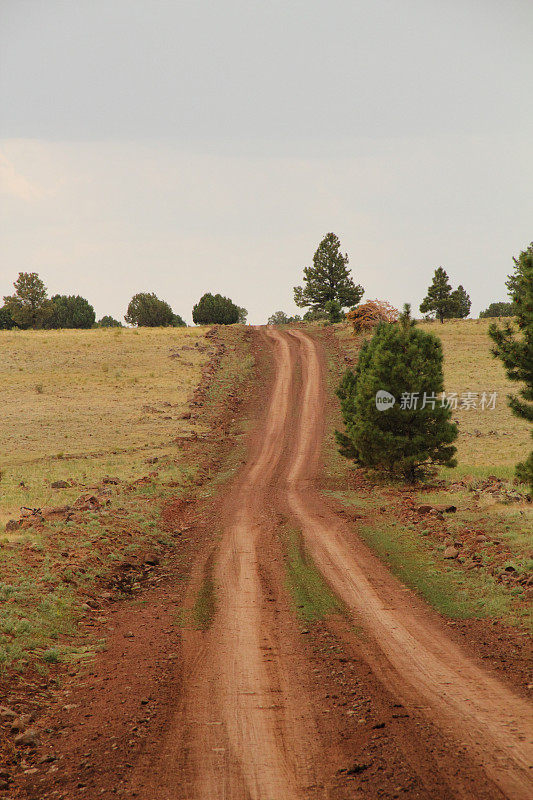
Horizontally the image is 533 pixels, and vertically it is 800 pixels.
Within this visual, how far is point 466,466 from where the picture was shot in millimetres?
30297

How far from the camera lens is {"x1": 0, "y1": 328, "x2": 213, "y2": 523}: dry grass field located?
95.5 feet

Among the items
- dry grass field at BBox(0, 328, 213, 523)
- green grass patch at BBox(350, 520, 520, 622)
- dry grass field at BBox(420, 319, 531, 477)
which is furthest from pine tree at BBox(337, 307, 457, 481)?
dry grass field at BBox(0, 328, 213, 523)

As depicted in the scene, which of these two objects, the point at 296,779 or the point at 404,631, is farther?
the point at 404,631

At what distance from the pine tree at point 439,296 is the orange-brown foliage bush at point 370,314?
63.6ft

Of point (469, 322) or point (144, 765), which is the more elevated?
point (469, 322)

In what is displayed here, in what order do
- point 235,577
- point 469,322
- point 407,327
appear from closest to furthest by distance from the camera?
point 235,577 < point 407,327 < point 469,322

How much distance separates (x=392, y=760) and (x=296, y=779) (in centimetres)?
111

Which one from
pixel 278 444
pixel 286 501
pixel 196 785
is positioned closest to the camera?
pixel 196 785

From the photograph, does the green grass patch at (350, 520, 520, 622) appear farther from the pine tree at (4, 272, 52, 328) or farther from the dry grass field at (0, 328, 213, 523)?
the pine tree at (4, 272, 52, 328)

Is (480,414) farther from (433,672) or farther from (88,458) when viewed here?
(433,672)

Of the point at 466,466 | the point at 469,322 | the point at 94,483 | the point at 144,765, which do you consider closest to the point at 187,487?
the point at 94,483

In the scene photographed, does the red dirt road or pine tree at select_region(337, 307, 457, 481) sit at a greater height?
pine tree at select_region(337, 307, 457, 481)

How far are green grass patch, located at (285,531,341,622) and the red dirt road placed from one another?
0.26 m

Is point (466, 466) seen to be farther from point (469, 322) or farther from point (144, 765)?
point (469, 322)
